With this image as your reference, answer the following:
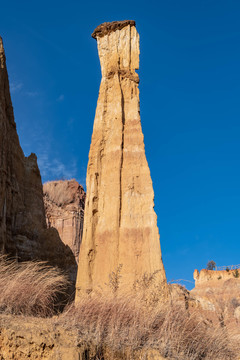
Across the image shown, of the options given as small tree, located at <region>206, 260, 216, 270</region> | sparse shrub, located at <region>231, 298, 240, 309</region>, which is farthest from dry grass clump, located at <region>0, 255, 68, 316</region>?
small tree, located at <region>206, 260, 216, 270</region>

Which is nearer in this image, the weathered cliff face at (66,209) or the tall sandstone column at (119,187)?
the tall sandstone column at (119,187)

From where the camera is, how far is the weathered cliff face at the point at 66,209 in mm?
29281

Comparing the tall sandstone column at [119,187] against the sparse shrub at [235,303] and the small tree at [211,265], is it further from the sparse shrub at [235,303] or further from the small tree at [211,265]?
the small tree at [211,265]

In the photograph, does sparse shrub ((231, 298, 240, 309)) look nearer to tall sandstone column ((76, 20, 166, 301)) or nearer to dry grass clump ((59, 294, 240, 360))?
tall sandstone column ((76, 20, 166, 301))

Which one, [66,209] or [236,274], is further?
[236,274]

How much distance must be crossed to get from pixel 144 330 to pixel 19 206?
9552 mm

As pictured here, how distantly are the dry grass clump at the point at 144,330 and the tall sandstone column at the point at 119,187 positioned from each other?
109 inches

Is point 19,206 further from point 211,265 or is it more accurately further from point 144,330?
point 211,265

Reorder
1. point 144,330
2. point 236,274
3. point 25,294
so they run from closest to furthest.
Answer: point 144,330 → point 25,294 → point 236,274

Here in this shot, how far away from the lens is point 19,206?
15.5 meters

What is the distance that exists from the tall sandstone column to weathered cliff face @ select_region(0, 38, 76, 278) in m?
3.00

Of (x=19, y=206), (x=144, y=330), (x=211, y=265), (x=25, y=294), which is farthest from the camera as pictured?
(x=211, y=265)

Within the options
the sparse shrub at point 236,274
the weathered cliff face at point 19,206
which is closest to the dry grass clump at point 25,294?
the weathered cliff face at point 19,206

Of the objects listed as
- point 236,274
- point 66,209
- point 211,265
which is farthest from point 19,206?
point 211,265
